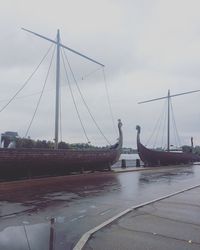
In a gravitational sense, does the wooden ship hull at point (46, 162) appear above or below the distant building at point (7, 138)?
below

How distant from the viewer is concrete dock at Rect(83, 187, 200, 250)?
16.2ft

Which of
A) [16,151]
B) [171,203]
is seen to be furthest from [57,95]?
[171,203]

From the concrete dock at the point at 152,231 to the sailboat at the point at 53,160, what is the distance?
9.03 meters

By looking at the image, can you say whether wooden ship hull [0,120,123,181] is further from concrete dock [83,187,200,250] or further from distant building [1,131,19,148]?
concrete dock [83,187,200,250]

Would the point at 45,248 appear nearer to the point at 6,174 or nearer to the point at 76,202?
the point at 76,202

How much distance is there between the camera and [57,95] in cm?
2088

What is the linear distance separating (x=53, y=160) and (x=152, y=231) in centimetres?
1295

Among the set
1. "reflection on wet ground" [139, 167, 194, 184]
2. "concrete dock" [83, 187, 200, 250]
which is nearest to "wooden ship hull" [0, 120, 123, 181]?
"reflection on wet ground" [139, 167, 194, 184]

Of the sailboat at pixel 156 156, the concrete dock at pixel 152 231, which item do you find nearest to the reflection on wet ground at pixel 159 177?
the concrete dock at pixel 152 231

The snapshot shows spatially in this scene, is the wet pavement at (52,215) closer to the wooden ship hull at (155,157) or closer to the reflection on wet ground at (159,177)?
the reflection on wet ground at (159,177)

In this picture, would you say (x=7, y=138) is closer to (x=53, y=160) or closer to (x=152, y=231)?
(x=53, y=160)

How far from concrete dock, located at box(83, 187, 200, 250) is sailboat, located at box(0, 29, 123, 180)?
9025 millimetres

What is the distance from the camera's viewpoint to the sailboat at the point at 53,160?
15.6m

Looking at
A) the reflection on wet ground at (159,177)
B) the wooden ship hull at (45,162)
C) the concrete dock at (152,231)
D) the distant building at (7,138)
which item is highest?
the distant building at (7,138)
